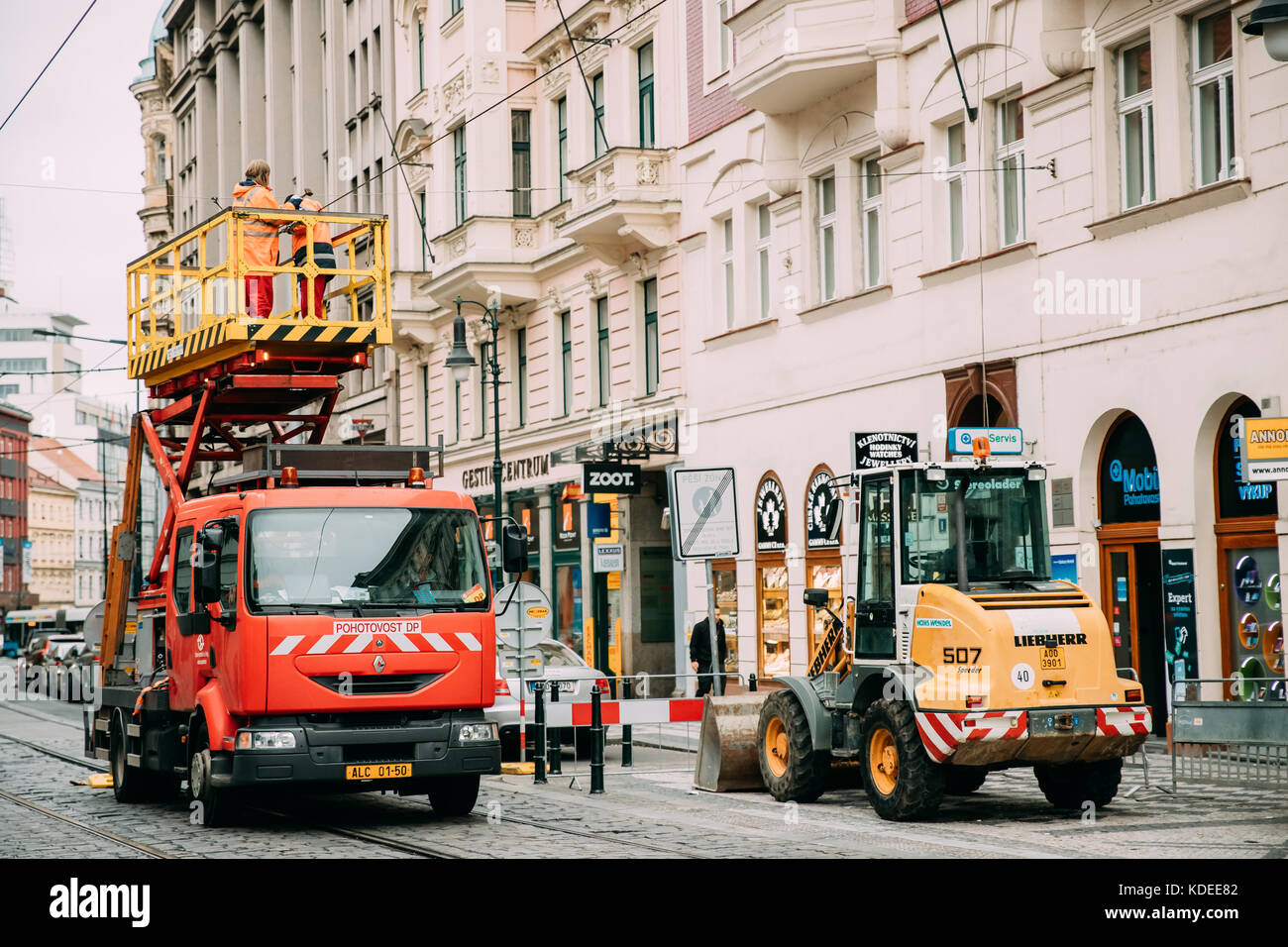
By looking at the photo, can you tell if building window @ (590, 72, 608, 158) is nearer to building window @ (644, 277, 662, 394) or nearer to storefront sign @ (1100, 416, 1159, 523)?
building window @ (644, 277, 662, 394)

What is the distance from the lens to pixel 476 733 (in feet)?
47.2

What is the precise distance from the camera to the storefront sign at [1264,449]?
1516cm

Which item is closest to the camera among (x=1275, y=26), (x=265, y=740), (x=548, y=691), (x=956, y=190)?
(x=1275, y=26)

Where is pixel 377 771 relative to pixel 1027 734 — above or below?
below

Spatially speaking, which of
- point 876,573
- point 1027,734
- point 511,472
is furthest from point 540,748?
point 511,472

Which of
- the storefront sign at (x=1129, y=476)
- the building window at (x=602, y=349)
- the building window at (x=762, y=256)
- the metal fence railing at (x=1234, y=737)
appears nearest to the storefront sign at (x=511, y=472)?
the building window at (x=602, y=349)

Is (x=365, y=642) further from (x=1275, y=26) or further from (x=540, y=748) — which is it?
(x=1275, y=26)

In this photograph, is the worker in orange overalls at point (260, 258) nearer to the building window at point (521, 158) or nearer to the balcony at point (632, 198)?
the balcony at point (632, 198)

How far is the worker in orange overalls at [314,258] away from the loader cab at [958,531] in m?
5.44

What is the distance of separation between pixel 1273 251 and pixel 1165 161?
2.17 m

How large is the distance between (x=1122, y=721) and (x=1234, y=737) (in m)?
1.93

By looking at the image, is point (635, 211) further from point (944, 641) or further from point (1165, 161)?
point (944, 641)
